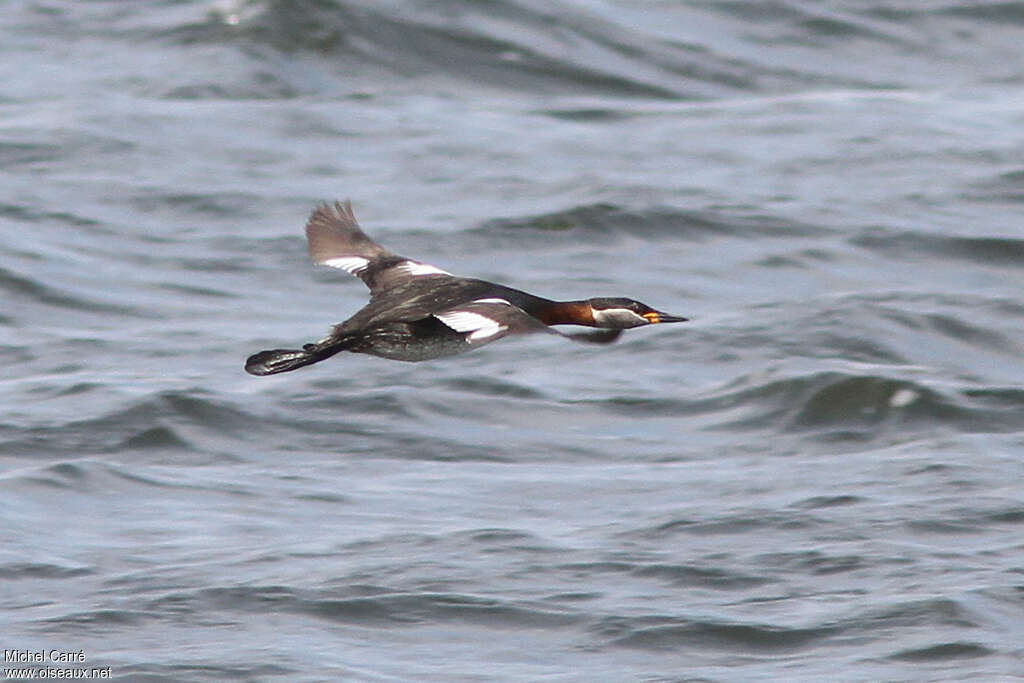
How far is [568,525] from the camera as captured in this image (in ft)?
32.3

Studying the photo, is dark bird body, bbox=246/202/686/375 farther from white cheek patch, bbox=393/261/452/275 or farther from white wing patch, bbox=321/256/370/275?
white wing patch, bbox=321/256/370/275

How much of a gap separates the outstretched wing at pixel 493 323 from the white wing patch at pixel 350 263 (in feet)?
4.57

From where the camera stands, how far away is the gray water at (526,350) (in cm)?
884

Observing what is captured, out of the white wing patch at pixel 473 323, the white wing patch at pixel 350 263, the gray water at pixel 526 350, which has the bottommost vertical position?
the gray water at pixel 526 350

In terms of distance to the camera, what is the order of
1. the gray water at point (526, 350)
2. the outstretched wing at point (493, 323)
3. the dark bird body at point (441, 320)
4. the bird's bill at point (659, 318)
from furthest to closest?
the gray water at point (526, 350) < the bird's bill at point (659, 318) < the dark bird body at point (441, 320) < the outstretched wing at point (493, 323)

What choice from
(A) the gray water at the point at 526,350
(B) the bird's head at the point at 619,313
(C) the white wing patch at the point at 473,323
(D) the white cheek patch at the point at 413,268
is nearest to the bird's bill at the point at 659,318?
(B) the bird's head at the point at 619,313

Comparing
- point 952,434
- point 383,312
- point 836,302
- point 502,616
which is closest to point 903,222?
point 836,302

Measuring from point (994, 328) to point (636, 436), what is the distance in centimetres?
286

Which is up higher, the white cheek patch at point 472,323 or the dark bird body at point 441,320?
the white cheek patch at point 472,323

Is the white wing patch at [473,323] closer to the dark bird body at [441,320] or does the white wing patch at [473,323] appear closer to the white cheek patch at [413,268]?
the dark bird body at [441,320]

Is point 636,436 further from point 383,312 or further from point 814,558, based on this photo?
point 383,312

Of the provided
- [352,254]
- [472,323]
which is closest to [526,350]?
[352,254]

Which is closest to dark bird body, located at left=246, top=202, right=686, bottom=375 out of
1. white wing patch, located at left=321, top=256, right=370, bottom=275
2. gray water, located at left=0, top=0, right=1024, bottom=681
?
white wing patch, located at left=321, top=256, right=370, bottom=275

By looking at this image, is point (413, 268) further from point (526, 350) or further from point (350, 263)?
point (526, 350)
